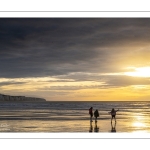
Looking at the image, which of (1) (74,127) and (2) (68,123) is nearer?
(1) (74,127)

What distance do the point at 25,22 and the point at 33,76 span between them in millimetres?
7120
